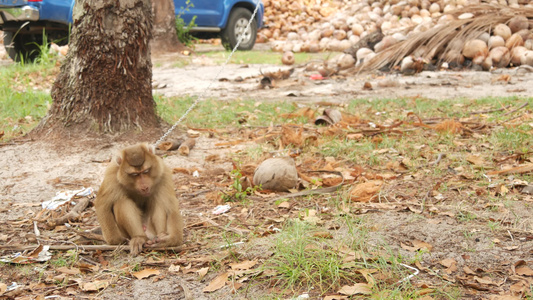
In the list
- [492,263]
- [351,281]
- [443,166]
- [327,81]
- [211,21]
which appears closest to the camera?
[351,281]

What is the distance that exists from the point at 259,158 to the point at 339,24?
12281mm

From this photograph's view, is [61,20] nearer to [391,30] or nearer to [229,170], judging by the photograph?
[229,170]

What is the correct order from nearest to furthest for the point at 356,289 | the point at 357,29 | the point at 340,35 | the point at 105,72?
the point at 356,289 < the point at 105,72 < the point at 357,29 < the point at 340,35

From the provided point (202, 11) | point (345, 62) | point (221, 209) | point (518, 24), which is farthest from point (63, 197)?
point (202, 11)

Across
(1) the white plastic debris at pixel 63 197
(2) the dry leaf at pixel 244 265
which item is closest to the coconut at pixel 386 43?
(1) the white plastic debris at pixel 63 197

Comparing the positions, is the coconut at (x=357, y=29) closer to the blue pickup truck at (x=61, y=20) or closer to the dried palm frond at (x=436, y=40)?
the blue pickup truck at (x=61, y=20)

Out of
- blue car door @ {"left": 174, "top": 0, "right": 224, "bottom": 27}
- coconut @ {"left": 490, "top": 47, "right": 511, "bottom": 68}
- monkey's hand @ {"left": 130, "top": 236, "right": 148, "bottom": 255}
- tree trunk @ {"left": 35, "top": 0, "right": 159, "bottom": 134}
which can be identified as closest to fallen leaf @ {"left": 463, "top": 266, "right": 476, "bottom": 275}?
monkey's hand @ {"left": 130, "top": 236, "right": 148, "bottom": 255}

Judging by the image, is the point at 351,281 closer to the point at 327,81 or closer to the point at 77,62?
the point at 77,62

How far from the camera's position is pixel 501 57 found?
10.0 m

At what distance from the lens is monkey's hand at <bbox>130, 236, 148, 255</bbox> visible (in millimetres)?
3228

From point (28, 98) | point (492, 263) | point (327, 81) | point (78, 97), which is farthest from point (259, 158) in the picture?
point (327, 81)

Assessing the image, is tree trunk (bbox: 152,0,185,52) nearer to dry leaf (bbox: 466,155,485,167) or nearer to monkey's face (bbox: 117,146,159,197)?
dry leaf (bbox: 466,155,485,167)

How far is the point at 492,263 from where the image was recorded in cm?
296

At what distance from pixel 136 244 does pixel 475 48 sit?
8576mm
